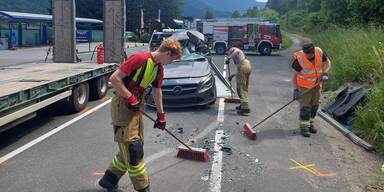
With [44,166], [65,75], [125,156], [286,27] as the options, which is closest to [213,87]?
[65,75]

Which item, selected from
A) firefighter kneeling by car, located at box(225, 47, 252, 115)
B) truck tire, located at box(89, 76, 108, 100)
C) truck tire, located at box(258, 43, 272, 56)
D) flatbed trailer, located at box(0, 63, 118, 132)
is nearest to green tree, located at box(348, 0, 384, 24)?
truck tire, located at box(258, 43, 272, 56)

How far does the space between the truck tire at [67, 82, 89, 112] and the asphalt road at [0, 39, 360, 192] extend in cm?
28

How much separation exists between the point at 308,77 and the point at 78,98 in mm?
4865

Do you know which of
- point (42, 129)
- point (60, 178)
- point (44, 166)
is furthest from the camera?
point (42, 129)

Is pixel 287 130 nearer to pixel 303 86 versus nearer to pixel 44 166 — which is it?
pixel 303 86

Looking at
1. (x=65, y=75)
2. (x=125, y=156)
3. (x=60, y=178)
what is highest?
(x=65, y=75)

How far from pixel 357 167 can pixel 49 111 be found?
6.44 metres

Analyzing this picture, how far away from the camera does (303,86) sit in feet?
26.6

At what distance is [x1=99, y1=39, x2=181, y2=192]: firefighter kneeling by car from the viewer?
14.5ft

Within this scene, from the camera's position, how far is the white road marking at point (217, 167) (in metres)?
5.27

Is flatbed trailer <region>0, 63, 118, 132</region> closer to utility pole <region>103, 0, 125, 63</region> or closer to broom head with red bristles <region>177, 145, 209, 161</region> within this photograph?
broom head with red bristles <region>177, 145, 209, 161</region>

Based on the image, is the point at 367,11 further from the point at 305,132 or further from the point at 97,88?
the point at 305,132

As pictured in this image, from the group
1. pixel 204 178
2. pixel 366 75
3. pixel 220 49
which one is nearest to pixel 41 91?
pixel 204 178

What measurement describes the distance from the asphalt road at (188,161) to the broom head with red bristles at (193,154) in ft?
0.32
